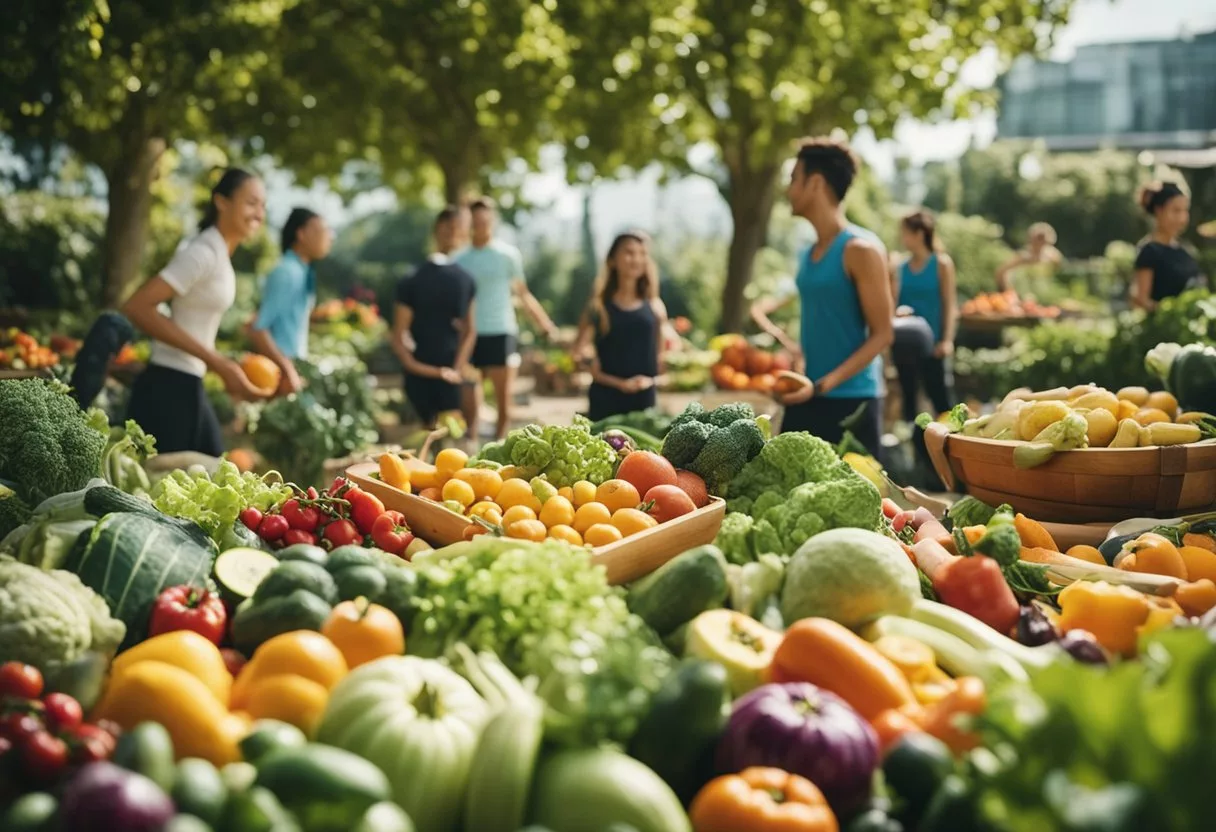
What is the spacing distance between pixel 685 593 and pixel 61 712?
3.58 feet

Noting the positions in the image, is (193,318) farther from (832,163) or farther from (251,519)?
(832,163)

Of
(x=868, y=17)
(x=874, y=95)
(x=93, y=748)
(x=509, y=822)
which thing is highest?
(x=868, y=17)

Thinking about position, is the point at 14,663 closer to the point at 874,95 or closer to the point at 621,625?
the point at 621,625

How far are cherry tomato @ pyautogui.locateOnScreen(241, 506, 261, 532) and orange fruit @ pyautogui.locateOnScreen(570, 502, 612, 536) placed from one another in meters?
0.78

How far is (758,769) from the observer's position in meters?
1.57

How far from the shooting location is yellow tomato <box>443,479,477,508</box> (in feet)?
8.67

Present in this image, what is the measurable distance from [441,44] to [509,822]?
13.8 m

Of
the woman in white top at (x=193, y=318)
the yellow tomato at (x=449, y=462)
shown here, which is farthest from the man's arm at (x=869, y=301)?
the woman in white top at (x=193, y=318)

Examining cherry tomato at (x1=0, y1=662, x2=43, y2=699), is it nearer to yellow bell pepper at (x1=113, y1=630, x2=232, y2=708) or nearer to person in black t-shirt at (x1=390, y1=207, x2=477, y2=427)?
yellow bell pepper at (x1=113, y1=630, x2=232, y2=708)

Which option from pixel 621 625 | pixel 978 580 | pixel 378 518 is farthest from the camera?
pixel 378 518

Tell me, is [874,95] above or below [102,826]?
above

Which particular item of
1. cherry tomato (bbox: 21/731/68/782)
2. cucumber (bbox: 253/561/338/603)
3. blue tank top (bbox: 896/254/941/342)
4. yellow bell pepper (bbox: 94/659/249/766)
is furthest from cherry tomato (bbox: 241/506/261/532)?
blue tank top (bbox: 896/254/941/342)

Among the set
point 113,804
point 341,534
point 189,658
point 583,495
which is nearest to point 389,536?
point 341,534

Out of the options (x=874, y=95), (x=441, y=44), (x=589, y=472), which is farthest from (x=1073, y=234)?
(x=589, y=472)
